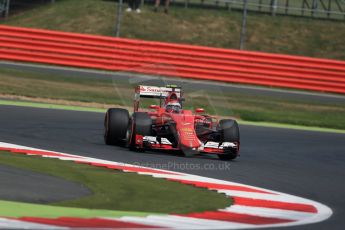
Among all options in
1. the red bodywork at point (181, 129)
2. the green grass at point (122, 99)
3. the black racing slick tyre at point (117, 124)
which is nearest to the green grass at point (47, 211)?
the red bodywork at point (181, 129)

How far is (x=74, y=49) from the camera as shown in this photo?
93.0 feet

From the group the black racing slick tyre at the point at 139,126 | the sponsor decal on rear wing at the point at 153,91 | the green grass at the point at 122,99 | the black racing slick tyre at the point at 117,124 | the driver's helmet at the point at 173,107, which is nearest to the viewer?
the black racing slick tyre at the point at 139,126

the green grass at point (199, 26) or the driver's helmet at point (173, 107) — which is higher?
the green grass at point (199, 26)

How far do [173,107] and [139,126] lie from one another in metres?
0.81

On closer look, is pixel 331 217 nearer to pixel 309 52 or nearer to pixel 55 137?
pixel 55 137

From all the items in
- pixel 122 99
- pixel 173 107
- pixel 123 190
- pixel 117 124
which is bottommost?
pixel 122 99

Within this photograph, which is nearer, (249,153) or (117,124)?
(117,124)

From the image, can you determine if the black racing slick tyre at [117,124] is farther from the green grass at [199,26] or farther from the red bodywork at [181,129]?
the green grass at [199,26]

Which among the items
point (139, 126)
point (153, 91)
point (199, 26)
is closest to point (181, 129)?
point (139, 126)

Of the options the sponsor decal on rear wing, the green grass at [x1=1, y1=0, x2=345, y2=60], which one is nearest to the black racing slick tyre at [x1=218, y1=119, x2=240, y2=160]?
the sponsor decal on rear wing

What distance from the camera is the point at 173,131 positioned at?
1495 cm

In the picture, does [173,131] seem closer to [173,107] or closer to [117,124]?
[173,107]

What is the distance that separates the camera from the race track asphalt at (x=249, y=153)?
12.8 metres

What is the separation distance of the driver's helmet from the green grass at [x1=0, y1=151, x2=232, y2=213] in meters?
2.81
